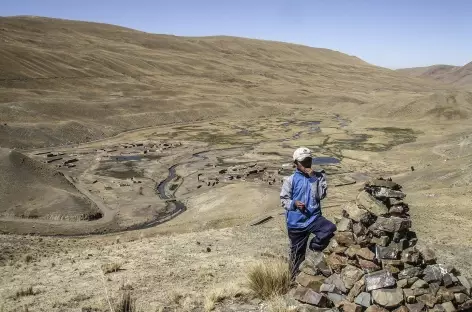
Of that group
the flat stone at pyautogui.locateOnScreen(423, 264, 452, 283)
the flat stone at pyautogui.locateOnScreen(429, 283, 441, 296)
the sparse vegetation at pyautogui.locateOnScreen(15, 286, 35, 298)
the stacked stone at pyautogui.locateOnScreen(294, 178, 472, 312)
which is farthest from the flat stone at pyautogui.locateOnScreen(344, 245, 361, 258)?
the sparse vegetation at pyautogui.locateOnScreen(15, 286, 35, 298)

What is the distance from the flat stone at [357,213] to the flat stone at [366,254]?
431 mm

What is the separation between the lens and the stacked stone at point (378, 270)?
5941mm

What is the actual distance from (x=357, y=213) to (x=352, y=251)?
0.57 meters

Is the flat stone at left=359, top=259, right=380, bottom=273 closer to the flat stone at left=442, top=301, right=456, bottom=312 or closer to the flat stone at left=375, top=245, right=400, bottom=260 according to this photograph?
the flat stone at left=375, top=245, right=400, bottom=260

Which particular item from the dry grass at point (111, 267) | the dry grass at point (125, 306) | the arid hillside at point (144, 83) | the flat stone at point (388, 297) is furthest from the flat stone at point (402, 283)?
the arid hillside at point (144, 83)

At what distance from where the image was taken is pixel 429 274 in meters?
6.13

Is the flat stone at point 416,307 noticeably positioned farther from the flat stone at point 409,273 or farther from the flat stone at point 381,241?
the flat stone at point 381,241

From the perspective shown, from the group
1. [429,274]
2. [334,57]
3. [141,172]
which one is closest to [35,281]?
[429,274]

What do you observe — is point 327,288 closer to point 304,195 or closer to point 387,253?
point 387,253

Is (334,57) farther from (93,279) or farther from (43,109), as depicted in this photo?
(93,279)

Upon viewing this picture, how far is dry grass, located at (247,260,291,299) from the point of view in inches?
273

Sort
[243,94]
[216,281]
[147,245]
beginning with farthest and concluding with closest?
1. [243,94]
2. [147,245]
3. [216,281]

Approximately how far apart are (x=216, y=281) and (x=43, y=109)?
56.5 metres

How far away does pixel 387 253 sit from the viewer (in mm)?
6285
